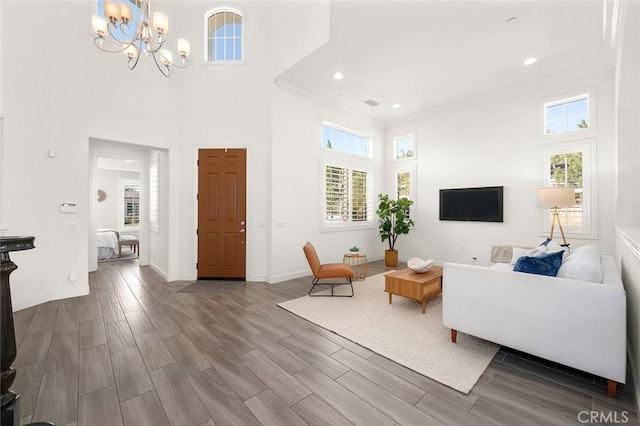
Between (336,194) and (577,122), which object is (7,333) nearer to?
(336,194)

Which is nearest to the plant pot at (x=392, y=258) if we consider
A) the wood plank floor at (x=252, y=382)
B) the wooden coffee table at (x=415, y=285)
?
the wooden coffee table at (x=415, y=285)

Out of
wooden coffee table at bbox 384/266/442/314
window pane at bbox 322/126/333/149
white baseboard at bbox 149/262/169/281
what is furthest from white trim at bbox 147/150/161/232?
wooden coffee table at bbox 384/266/442/314

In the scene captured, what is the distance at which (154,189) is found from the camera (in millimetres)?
5449

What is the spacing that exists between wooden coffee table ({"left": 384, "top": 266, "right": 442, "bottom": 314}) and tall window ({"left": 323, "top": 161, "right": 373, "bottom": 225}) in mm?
2379

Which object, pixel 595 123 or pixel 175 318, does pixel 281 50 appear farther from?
pixel 595 123

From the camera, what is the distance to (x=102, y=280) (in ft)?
15.5

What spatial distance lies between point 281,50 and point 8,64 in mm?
3626

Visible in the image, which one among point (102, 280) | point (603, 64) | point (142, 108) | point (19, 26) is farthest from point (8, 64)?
point (603, 64)

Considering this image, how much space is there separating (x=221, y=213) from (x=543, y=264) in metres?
4.54

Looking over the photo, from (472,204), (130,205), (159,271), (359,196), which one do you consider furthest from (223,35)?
(130,205)

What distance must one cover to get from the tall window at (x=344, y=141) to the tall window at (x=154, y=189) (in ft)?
11.4

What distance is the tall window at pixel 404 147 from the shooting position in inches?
256

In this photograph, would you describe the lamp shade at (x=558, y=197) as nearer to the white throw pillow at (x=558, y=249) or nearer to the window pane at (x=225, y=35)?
the white throw pillow at (x=558, y=249)

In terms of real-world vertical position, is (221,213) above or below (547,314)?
above
